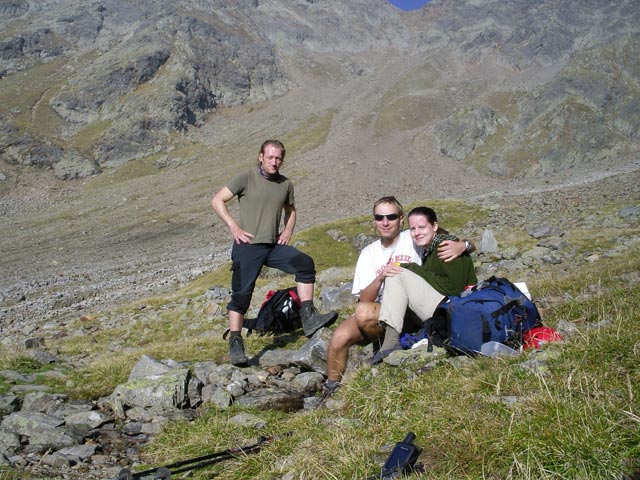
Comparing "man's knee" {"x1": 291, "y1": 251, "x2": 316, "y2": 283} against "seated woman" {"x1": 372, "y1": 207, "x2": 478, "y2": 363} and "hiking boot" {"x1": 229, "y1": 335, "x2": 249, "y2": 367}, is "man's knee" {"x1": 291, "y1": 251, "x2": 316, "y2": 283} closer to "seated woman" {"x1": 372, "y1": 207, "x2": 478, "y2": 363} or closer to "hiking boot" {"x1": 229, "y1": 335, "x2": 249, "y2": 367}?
"hiking boot" {"x1": 229, "y1": 335, "x2": 249, "y2": 367}

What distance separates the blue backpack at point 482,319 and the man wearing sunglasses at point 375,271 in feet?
2.75

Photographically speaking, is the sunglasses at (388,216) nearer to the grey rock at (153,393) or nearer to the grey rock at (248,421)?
the grey rock at (248,421)

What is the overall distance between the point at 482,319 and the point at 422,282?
1.26 metres

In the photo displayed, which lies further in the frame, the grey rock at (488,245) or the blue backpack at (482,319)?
the grey rock at (488,245)

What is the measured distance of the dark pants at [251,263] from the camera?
7.96 m

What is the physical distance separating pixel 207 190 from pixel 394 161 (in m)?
35.6

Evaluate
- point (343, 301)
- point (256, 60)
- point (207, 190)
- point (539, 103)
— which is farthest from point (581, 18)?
point (343, 301)

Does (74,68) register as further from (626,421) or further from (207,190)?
Answer: (626,421)

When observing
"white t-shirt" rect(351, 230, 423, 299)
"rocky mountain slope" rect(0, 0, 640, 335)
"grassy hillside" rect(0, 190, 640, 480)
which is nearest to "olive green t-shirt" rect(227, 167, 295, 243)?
"white t-shirt" rect(351, 230, 423, 299)

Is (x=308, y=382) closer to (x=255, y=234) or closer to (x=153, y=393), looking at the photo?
(x=153, y=393)

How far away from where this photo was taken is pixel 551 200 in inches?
1443

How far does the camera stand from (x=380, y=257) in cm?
748

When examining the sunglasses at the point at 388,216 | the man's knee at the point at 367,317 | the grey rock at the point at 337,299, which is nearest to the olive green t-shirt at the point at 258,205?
the sunglasses at the point at 388,216

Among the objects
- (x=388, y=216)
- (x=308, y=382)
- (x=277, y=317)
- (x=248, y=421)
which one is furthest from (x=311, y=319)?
(x=248, y=421)
